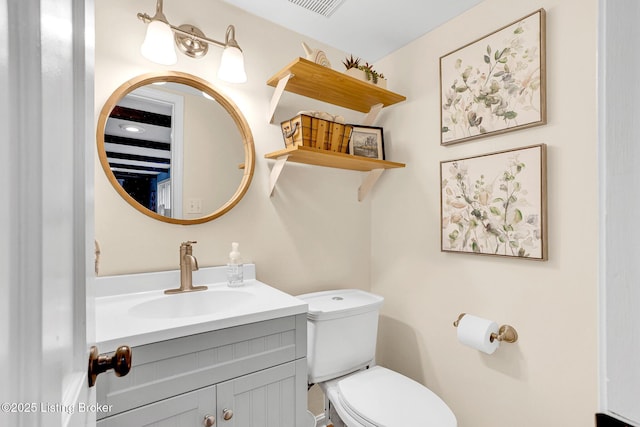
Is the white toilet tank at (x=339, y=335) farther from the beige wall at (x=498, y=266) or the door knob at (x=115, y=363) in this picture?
the door knob at (x=115, y=363)

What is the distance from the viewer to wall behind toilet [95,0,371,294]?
4.10ft

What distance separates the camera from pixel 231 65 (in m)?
1.45

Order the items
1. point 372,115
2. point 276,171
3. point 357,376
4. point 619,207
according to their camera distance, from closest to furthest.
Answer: point 619,207 < point 357,376 < point 276,171 < point 372,115

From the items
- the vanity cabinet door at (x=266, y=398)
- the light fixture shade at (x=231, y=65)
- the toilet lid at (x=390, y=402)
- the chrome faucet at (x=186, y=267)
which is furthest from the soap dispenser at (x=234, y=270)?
the light fixture shade at (x=231, y=65)

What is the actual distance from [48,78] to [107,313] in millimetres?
927

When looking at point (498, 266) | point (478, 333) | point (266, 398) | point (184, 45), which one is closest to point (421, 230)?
point (498, 266)

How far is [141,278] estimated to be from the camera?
127 centimetres

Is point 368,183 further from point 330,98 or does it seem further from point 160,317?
point 160,317

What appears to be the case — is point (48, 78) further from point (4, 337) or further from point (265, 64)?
point (265, 64)

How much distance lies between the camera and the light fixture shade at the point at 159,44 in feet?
4.11

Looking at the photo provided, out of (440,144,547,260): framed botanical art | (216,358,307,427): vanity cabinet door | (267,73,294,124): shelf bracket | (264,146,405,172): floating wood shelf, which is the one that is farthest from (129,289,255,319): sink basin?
(440,144,547,260): framed botanical art

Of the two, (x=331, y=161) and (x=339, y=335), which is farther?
(x=331, y=161)

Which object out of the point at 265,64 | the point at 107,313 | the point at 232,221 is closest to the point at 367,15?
the point at 265,64

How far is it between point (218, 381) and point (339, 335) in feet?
2.09
